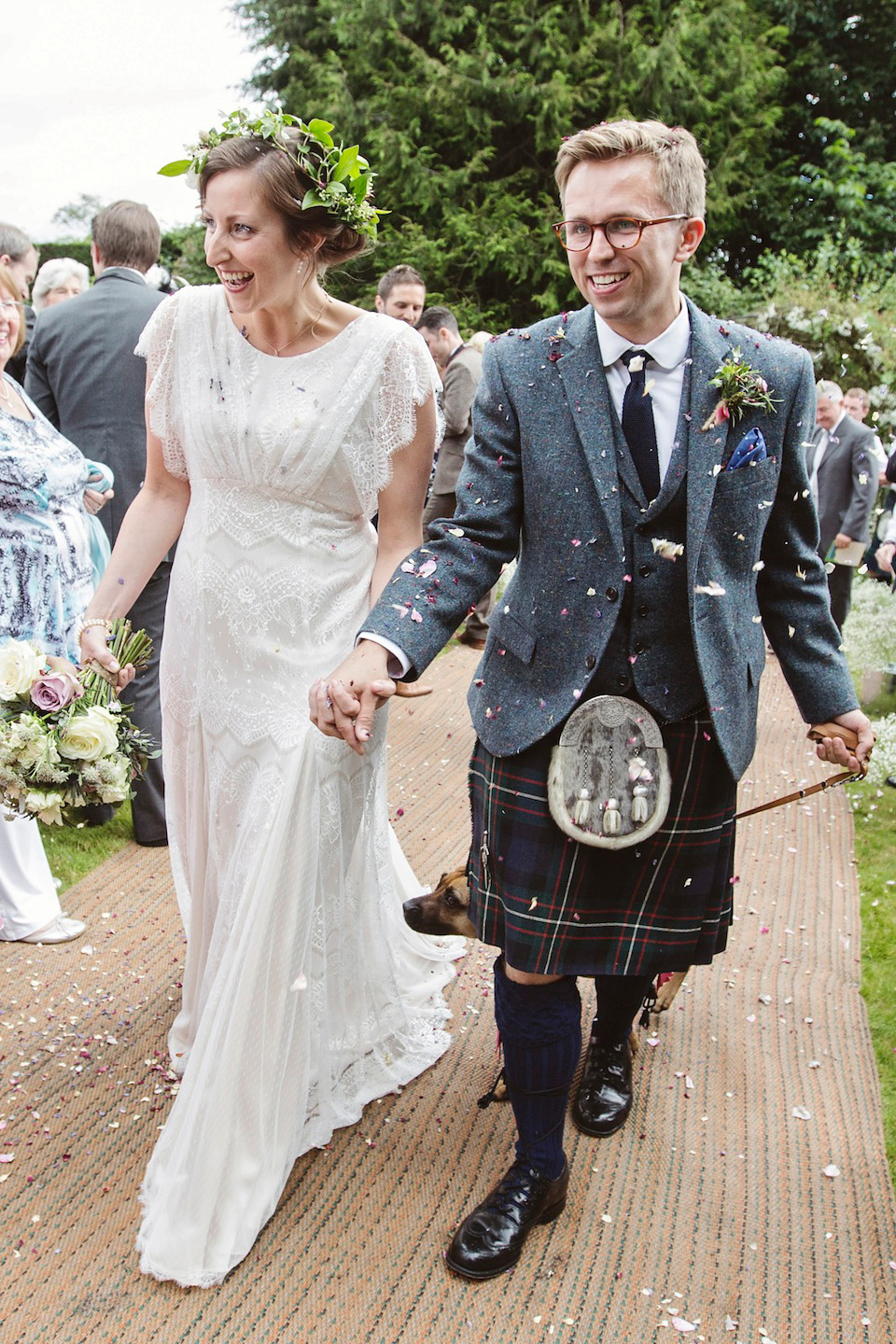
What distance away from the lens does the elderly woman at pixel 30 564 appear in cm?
382

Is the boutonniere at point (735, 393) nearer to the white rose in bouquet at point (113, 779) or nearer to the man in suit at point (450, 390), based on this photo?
the white rose in bouquet at point (113, 779)

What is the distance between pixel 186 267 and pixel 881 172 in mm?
11671

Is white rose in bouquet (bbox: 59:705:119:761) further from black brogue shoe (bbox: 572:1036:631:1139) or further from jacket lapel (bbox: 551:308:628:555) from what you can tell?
black brogue shoe (bbox: 572:1036:631:1139)

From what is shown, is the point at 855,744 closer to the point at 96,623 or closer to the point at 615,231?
the point at 615,231

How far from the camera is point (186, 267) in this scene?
66.0 feet

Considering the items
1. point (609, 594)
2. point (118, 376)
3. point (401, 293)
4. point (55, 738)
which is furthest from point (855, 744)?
point (401, 293)

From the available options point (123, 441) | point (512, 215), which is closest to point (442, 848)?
point (123, 441)

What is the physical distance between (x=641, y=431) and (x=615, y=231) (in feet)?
1.21

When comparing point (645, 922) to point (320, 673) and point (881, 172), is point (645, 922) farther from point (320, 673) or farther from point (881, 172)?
point (881, 172)

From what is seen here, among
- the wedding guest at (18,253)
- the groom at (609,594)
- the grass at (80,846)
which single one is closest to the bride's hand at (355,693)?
the groom at (609,594)

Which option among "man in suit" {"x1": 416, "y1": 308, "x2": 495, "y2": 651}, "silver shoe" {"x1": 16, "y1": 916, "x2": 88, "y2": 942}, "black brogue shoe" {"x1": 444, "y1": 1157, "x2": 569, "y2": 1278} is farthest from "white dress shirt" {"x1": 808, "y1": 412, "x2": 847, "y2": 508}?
"black brogue shoe" {"x1": 444, "y1": 1157, "x2": 569, "y2": 1278}

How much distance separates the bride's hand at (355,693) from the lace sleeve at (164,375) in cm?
94

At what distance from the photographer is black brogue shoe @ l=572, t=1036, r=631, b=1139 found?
2.91 metres

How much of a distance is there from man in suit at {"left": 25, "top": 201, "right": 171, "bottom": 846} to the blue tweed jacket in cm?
261
